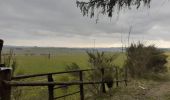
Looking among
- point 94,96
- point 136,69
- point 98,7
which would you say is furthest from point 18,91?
point 136,69

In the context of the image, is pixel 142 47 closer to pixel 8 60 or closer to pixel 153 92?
pixel 153 92

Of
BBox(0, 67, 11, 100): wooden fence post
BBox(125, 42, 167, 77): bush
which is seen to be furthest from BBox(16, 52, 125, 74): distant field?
BBox(0, 67, 11, 100): wooden fence post

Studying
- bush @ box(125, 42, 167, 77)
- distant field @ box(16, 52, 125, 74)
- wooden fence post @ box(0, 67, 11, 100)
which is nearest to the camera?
wooden fence post @ box(0, 67, 11, 100)

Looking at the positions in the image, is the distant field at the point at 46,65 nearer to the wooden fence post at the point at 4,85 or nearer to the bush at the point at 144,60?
the bush at the point at 144,60

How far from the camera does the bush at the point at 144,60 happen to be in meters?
21.6

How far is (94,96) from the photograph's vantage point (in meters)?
13.4

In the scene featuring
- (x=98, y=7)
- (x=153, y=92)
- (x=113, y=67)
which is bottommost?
(x=153, y=92)

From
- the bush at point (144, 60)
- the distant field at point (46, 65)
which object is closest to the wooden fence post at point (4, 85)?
the distant field at point (46, 65)

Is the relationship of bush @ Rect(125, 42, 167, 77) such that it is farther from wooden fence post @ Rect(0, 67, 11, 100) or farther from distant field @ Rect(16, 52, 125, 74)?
wooden fence post @ Rect(0, 67, 11, 100)

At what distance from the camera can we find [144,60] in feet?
73.0

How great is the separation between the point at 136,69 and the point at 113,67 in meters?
6.45

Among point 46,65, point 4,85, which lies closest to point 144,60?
point 4,85

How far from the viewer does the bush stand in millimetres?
21644

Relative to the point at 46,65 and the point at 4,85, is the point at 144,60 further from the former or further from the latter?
the point at 46,65
